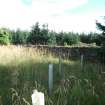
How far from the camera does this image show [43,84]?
253 inches

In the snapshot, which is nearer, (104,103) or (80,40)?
(104,103)

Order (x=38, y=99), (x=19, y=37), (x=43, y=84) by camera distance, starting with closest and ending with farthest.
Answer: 1. (x=38, y=99)
2. (x=43, y=84)
3. (x=19, y=37)

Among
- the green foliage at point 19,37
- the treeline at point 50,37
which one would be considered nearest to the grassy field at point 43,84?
the treeline at point 50,37

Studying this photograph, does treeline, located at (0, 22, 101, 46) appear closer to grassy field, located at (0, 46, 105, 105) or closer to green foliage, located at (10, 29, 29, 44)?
green foliage, located at (10, 29, 29, 44)

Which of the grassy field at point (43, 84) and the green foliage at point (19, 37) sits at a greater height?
the green foliage at point (19, 37)

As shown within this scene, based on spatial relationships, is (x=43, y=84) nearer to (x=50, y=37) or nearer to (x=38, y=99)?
(x=38, y=99)

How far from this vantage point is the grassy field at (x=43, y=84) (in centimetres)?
445

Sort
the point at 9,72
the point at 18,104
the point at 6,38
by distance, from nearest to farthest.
→ 1. the point at 18,104
2. the point at 9,72
3. the point at 6,38

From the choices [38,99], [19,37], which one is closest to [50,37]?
[19,37]

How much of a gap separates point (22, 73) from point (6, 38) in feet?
60.3

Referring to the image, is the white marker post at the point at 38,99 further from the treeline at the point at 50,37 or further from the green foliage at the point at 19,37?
the green foliage at the point at 19,37

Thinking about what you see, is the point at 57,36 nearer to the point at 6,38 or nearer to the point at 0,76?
the point at 6,38

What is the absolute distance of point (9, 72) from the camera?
810 cm

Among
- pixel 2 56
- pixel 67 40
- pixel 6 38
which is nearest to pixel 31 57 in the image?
pixel 2 56
